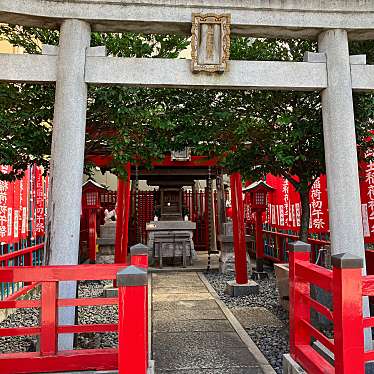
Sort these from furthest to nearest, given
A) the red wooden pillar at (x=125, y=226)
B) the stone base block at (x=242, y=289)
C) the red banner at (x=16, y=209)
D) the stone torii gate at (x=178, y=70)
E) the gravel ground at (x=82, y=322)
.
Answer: the red wooden pillar at (x=125, y=226) < the stone base block at (x=242, y=289) < the red banner at (x=16, y=209) < the gravel ground at (x=82, y=322) < the stone torii gate at (x=178, y=70)

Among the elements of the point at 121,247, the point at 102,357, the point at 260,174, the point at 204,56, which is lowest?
the point at 102,357

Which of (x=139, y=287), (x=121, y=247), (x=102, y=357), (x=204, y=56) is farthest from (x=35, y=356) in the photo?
(x=121, y=247)

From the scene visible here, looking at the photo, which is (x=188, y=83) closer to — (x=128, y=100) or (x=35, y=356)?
(x=128, y=100)

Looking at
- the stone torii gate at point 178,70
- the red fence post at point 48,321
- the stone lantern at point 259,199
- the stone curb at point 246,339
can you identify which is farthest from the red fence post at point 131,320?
the stone lantern at point 259,199

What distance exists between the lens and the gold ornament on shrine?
4.86 metres

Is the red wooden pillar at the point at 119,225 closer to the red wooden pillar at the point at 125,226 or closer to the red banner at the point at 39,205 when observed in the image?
the red wooden pillar at the point at 125,226

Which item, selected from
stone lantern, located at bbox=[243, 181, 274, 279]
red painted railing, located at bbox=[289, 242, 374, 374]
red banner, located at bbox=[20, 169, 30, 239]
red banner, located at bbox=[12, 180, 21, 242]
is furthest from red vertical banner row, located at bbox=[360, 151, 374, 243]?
red banner, located at bbox=[20, 169, 30, 239]

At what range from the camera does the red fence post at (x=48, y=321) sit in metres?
3.27

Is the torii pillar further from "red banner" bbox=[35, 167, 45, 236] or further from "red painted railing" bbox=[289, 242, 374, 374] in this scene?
"red banner" bbox=[35, 167, 45, 236]

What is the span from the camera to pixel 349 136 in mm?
4922

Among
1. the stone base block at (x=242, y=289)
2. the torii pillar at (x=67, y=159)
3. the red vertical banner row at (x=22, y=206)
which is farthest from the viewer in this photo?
the stone base block at (x=242, y=289)

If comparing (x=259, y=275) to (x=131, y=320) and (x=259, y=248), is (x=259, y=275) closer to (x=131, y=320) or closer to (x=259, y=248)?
(x=259, y=248)

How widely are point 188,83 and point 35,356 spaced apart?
362cm

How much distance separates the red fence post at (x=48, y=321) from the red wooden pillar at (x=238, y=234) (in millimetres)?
6071
